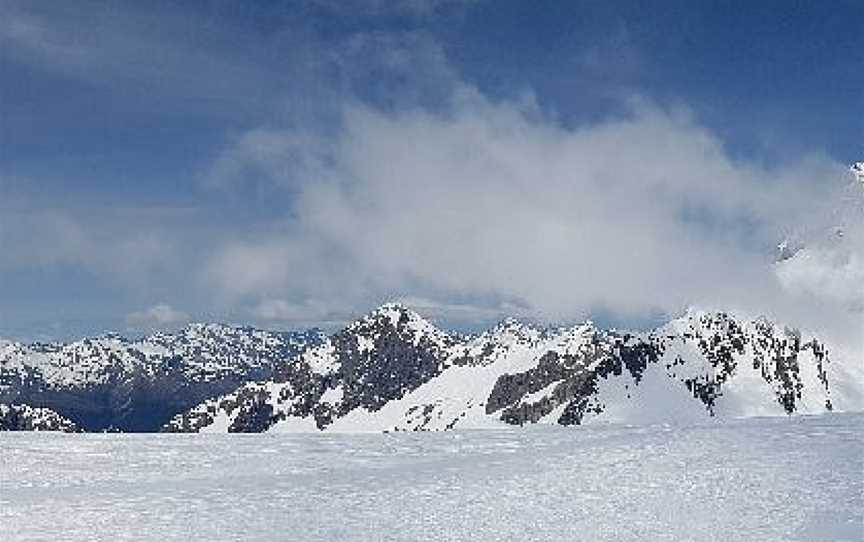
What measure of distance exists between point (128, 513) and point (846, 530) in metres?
14.8

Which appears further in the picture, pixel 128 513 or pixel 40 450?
pixel 40 450

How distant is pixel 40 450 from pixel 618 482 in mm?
17072

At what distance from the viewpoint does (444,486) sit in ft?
78.1

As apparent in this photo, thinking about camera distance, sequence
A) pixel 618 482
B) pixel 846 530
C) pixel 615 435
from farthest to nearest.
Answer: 1. pixel 615 435
2. pixel 618 482
3. pixel 846 530

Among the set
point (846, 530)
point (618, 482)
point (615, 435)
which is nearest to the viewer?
point (846, 530)

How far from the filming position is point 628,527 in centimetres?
1964

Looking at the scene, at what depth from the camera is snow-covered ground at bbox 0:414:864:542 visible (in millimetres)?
19641

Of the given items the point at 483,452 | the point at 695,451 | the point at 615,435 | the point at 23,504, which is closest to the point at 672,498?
the point at 695,451

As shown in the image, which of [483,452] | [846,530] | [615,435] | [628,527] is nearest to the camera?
[846,530]

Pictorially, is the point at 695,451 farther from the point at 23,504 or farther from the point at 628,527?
the point at 23,504

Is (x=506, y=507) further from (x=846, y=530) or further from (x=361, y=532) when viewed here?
(x=846, y=530)

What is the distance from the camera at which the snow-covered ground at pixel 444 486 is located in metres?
19.6

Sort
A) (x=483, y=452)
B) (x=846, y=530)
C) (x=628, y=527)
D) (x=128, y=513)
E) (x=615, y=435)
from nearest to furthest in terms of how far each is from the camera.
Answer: (x=846, y=530)
(x=628, y=527)
(x=128, y=513)
(x=483, y=452)
(x=615, y=435)

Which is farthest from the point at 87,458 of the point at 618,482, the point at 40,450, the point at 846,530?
the point at 846,530
